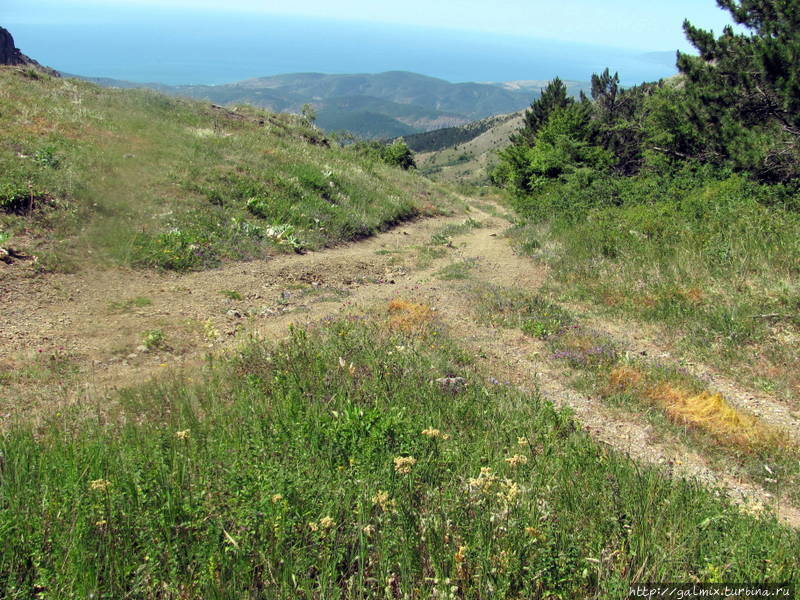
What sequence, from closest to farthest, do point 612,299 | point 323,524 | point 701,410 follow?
point 323,524, point 701,410, point 612,299

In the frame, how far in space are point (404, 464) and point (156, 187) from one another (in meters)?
12.8

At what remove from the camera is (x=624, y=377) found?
21.1 feet

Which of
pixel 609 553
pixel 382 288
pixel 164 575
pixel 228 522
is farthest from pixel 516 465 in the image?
pixel 382 288

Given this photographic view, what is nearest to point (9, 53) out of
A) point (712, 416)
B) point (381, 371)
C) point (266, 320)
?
point (266, 320)

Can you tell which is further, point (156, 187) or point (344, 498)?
point (156, 187)

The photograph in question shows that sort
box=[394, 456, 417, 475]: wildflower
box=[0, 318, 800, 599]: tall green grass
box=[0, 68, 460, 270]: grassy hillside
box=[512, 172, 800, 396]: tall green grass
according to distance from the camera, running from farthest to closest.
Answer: box=[0, 68, 460, 270]: grassy hillside, box=[512, 172, 800, 396]: tall green grass, box=[394, 456, 417, 475]: wildflower, box=[0, 318, 800, 599]: tall green grass

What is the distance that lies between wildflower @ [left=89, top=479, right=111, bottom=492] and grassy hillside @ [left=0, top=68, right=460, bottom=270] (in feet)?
26.8

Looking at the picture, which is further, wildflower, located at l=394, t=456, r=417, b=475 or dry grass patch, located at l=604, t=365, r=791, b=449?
dry grass patch, located at l=604, t=365, r=791, b=449

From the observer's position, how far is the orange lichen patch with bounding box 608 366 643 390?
6.29 metres

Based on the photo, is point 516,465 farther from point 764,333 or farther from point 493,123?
point 493,123

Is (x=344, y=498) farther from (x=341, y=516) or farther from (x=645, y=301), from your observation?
(x=645, y=301)

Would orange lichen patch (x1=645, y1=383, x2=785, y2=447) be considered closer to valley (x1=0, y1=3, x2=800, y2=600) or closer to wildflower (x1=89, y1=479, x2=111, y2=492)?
valley (x1=0, y1=3, x2=800, y2=600)

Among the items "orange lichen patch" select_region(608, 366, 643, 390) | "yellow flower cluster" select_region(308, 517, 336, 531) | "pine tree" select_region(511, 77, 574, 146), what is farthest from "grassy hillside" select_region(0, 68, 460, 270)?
"pine tree" select_region(511, 77, 574, 146)

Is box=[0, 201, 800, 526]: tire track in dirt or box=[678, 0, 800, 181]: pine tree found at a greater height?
box=[678, 0, 800, 181]: pine tree
